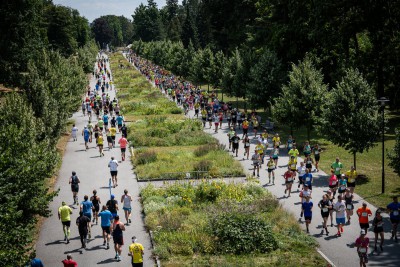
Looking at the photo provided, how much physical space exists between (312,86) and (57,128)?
16.7m

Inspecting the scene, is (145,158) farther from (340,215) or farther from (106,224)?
(340,215)

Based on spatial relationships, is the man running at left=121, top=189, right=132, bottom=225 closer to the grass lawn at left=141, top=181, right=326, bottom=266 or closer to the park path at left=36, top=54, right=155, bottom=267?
the park path at left=36, top=54, right=155, bottom=267

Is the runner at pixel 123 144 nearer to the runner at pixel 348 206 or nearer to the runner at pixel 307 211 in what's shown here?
the runner at pixel 307 211

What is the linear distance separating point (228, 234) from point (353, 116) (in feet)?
38.5

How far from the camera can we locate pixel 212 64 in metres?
60.4

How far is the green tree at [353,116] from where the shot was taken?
81.3ft

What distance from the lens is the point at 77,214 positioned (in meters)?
20.2

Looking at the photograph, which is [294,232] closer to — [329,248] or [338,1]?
[329,248]

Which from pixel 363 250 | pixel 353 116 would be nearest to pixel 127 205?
pixel 363 250

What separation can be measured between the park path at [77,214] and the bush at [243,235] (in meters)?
2.64

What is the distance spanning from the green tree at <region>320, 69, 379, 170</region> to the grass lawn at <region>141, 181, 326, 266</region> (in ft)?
23.0

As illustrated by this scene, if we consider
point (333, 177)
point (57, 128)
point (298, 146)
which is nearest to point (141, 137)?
point (57, 128)

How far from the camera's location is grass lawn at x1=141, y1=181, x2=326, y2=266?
15805 mm

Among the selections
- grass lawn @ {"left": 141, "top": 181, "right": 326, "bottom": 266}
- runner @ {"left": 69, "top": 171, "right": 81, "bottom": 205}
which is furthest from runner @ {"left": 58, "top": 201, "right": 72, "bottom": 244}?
runner @ {"left": 69, "top": 171, "right": 81, "bottom": 205}
